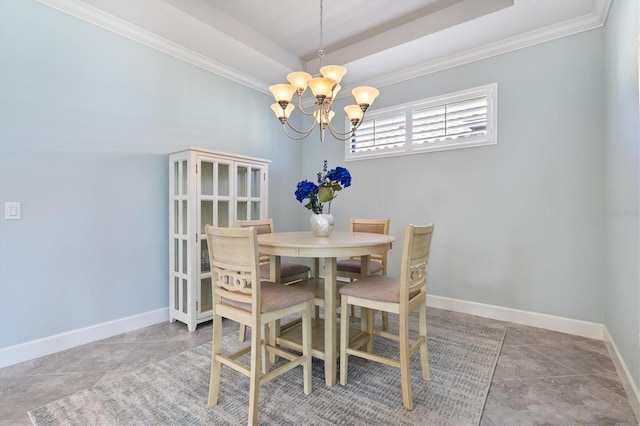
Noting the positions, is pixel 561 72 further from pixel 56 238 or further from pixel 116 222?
pixel 56 238

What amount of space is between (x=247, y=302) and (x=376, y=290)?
0.75 metres

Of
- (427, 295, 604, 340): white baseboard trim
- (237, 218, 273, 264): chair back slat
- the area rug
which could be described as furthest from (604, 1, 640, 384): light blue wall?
(237, 218, 273, 264): chair back slat

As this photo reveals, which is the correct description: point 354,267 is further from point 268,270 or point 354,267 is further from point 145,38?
point 145,38

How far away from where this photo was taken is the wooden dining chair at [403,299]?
1603 mm

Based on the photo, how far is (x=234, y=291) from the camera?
162 centimetres

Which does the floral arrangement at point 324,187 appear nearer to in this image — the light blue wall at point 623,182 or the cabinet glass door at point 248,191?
the cabinet glass door at point 248,191

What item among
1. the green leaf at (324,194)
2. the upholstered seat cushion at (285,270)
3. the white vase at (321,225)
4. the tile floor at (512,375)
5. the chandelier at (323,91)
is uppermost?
the chandelier at (323,91)

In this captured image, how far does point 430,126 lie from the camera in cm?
327

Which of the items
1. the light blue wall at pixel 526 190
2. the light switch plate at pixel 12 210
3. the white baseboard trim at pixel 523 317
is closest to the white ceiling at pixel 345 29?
the light blue wall at pixel 526 190

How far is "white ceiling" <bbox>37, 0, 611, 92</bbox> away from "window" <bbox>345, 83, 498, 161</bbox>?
1.24ft

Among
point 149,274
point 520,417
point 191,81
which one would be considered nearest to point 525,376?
point 520,417

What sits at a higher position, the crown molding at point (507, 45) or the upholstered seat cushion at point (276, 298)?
the crown molding at point (507, 45)

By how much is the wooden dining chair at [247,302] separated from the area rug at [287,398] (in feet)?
0.41

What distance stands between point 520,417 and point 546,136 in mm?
2296
